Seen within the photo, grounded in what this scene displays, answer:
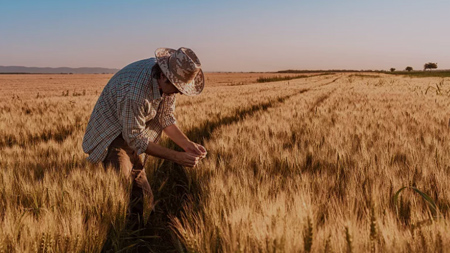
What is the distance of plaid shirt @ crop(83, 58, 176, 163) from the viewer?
2.24 metres

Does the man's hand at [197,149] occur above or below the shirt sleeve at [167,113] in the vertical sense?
below

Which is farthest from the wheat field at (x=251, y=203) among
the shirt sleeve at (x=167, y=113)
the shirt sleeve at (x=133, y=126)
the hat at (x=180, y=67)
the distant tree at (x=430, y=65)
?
the distant tree at (x=430, y=65)

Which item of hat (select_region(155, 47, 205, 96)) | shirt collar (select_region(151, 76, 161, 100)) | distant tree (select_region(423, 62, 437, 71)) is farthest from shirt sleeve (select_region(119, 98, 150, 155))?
distant tree (select_region(423, 62, 437, 71))

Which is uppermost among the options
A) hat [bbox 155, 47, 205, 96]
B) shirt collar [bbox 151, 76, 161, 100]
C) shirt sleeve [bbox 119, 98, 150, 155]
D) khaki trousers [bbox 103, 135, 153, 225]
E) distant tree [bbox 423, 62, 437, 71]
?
distant tree [bbox 423, 62, 437, 71]

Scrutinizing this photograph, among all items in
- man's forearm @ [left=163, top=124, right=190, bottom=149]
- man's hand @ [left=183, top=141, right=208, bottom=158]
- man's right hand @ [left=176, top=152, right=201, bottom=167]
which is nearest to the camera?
man's right hand @ [left=176, top=152, right=201, bottom=167]

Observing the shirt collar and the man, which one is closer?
the man

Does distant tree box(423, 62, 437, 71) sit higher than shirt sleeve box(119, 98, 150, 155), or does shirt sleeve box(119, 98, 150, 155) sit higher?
distant tree box(423, 62, 437, 71)

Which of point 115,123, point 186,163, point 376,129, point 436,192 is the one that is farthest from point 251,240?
point 376,129

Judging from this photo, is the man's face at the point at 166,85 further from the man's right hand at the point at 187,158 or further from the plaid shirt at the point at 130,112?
the man's right hand at the point at 187,158

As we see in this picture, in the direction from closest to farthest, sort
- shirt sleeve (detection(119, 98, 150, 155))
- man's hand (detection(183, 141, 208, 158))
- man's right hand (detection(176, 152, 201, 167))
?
man's right hand (detection(176, 152, 201, 167)) → shirt sleeve (detection(119, 98, 150, 155)) → man's hand (detection(183, 141, 208, 158))

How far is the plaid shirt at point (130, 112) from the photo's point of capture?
2236 mm

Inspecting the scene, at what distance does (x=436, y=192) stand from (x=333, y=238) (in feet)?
3.50

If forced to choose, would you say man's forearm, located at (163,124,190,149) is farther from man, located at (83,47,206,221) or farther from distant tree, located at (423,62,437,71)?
distant tree, located at (423,62,437,71)

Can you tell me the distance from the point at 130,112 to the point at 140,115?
0.28ft
